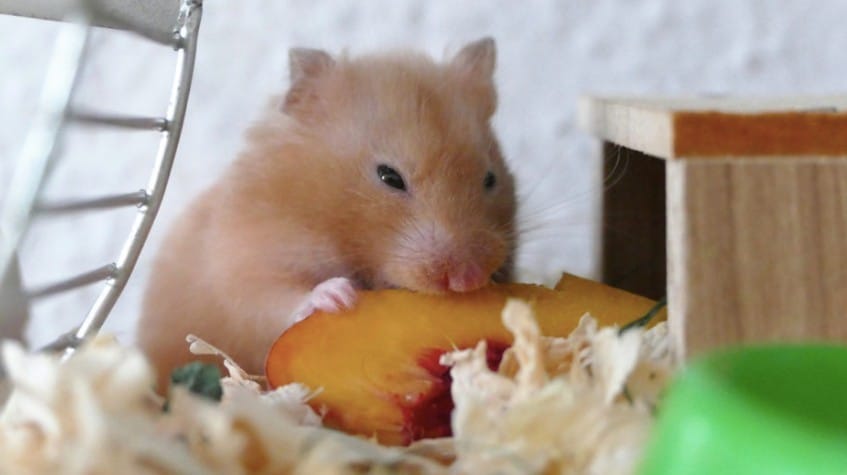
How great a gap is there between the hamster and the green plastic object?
507 mm

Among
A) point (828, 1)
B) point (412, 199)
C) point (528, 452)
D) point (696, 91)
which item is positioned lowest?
point (528, 452)

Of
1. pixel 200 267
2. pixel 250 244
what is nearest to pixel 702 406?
pixel 250 244

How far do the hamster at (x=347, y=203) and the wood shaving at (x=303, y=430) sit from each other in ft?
0.98

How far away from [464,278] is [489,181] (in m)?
0.20

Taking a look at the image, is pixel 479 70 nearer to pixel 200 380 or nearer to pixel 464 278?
pixel 464 278

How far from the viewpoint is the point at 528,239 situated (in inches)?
45.9

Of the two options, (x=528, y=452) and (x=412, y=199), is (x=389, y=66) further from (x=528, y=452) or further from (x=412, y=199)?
(x=528, y=452)

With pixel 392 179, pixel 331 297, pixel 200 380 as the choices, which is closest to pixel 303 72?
pixel 392 179

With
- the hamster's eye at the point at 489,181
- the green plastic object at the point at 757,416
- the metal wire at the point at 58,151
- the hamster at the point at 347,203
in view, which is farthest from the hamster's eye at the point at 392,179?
the green plastic object at the point at 757,416

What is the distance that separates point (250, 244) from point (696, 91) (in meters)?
0.96

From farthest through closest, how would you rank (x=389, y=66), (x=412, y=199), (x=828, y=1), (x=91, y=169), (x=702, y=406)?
(x=828, y=1) → (x=91, y=169) → (x=389, y=66) → (x=412, y=199) → (x=702, y=406)

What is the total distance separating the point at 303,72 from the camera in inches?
43.9

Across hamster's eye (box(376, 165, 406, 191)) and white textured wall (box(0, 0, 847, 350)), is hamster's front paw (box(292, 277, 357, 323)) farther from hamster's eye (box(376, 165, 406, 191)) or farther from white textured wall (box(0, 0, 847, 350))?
white textured wall (box(0, 0, 847, 350))

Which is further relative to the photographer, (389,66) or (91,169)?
(91,169)
